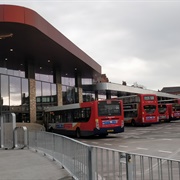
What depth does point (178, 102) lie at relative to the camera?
51.2 metres

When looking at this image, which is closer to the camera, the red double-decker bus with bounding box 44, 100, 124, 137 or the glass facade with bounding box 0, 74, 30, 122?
the red double-decker bus with bounding box 44, 100, 124, 137

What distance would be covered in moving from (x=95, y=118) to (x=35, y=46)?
837cm

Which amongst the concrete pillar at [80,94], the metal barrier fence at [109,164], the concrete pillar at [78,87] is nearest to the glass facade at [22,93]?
the concrete pillar at [78,87]

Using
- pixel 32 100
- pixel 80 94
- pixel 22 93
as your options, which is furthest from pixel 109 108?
pixel 80 94

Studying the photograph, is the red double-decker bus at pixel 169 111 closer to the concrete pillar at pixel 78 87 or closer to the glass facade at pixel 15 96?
the concrete pillar at pixel 78 87

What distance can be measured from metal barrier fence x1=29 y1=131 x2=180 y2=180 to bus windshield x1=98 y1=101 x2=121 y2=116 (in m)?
14.6

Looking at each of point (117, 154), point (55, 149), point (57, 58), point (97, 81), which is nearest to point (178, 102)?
point (97, 81)

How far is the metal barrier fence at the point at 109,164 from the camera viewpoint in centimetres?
509

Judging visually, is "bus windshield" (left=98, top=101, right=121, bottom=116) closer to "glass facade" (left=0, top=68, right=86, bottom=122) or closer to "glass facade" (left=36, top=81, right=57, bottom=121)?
"glass facade" (left=0, top=68, right=86, bottom=122)

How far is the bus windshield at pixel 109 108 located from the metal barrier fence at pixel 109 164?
48.0ft

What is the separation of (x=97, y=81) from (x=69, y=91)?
10.8 m

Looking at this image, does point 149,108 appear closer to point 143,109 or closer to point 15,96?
point 143,109

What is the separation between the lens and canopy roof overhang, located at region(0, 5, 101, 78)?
2214 centimetres

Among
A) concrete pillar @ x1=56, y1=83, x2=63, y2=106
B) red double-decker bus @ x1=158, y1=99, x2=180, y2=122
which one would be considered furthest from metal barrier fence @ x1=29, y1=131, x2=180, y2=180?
red double-decker bus @ x1=158, y1=99, x2=180, y2=122
